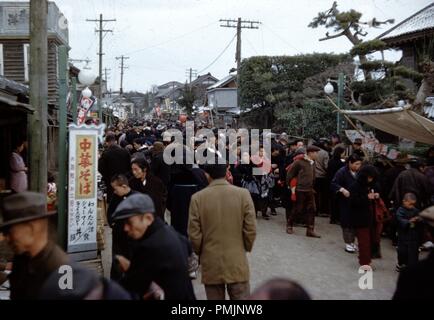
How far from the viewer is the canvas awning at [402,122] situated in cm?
829

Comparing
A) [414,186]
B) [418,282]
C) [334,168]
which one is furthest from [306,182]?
[418,282]

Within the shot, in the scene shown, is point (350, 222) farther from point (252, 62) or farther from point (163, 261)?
point (252, 62)

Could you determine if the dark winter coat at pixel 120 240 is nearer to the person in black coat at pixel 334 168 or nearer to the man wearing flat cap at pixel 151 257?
the man wearing flat cap at pixel 151 257

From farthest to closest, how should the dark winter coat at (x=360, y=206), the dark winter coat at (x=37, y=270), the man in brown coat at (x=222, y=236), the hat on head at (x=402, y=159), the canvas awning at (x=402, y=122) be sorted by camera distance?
1. the hat on head at (x=402, y=159)
2. the canvas awning at (x=402, y=122)
3. the dark winter coat at (x=360, y=206)
4. the man in brown coat at (x=222, y=236)
5. the dark winter coat at (x=37, y=270)

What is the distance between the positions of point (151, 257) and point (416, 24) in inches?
710

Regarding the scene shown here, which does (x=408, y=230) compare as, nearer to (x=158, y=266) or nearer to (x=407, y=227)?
(x=407, y=227)

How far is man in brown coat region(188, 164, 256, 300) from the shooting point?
4758 millimetres

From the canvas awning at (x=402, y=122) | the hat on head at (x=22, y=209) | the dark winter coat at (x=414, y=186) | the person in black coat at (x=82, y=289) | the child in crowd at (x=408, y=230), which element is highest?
the canvas awning at (x=402, y=122)

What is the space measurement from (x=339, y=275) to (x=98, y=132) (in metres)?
4.51

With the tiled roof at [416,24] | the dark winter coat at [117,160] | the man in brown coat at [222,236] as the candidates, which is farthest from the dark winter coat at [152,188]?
the tiled roof at [416,24]

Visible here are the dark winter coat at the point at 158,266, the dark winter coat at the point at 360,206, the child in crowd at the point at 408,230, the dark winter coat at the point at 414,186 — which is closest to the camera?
the dark winter coat at the point at 158,266

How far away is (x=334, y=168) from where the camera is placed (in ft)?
35.7

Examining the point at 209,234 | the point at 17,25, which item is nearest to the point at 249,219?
the point at 209,234

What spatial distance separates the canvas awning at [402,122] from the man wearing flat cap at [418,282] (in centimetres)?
575
